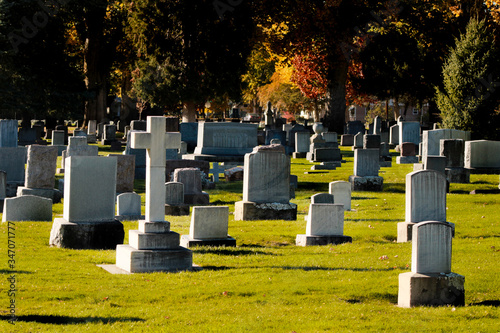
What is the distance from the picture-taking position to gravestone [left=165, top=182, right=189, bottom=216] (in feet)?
56.6

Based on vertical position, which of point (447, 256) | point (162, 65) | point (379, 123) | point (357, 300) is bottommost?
point (357, 300)

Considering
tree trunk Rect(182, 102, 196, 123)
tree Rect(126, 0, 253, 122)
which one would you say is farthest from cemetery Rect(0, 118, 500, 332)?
tree trunk Rect(182, 102, 196, 123)

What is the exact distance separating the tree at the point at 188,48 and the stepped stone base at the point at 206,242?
111ft

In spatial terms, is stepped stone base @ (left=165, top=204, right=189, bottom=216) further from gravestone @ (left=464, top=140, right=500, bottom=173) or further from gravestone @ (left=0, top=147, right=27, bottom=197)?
gravestone @ (left=464, top=140, right=500, bottom=173)

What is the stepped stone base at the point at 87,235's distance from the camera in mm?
12430

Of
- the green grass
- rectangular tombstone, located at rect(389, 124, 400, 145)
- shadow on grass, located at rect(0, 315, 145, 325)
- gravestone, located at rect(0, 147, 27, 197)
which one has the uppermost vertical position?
rectangular tombstone, located at rect(389, 124, 400, 145)

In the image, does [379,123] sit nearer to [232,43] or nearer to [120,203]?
[232,43]

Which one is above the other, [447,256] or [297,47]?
[297,47]

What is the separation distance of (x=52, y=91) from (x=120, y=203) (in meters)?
31.3

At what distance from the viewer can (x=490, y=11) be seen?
4512 centimetres

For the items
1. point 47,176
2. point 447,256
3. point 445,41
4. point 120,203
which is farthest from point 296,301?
point 445,41

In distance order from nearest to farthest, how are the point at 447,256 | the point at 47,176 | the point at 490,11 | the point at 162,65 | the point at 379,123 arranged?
the point at 447,256
the point at 47,176
the point at 379,123
the point at 490,11
the point at 162,65

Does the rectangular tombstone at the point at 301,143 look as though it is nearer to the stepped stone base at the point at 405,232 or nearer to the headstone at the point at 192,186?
the headstone at the point at 192,186

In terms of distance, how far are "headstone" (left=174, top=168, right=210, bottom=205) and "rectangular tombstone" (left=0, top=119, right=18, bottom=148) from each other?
734 cm
